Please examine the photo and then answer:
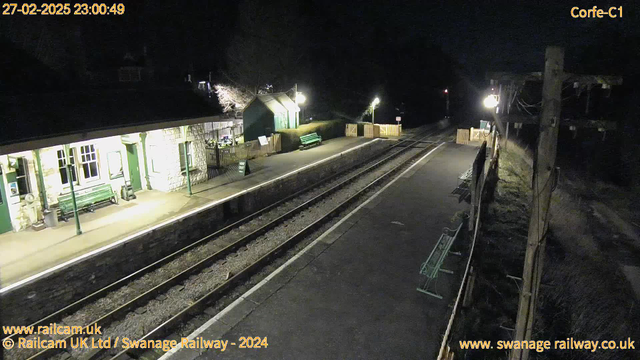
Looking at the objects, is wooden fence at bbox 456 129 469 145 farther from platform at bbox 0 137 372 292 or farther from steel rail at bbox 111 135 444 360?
steel rail at bbox 111 135 444 360

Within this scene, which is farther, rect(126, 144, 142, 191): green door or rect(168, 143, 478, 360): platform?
rect(126, 144, 142, 191): green door

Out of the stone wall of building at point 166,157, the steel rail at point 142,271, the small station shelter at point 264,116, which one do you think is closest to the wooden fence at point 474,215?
the steel rail at point 142,271

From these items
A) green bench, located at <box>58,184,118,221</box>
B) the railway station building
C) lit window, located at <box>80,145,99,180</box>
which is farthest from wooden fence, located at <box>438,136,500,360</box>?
lit window, located at <box>80,145,99,180</box>

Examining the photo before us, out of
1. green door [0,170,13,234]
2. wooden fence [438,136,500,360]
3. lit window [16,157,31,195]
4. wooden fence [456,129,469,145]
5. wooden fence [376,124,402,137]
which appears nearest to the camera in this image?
wooden fence [438,136,500,360]

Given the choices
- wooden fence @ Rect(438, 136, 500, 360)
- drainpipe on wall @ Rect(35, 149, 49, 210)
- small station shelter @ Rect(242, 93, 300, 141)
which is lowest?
wooden fence @ Rect(438, 136, 500, 360)

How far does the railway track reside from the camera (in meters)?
8.35

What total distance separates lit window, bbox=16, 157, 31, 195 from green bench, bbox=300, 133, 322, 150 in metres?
16.1

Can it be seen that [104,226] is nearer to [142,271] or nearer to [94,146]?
[142,271]

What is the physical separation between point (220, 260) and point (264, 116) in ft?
54.5

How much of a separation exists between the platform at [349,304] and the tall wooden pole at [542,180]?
194 centimetres

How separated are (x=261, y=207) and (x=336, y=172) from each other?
7456 mm

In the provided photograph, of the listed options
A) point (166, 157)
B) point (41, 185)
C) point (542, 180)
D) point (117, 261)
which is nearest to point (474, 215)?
point (542, 180)

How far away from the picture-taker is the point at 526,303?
216 inches

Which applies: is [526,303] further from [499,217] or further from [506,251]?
[499,217]
